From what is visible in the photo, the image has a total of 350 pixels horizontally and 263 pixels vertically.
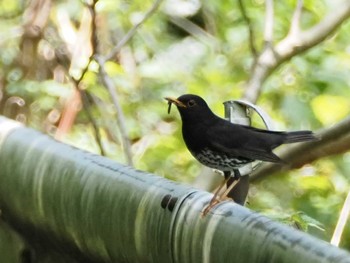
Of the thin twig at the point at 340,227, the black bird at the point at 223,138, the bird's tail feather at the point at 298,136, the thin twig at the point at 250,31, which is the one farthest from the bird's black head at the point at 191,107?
the thin twig at the point at 250,31

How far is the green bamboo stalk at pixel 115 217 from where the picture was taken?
3.63 ft

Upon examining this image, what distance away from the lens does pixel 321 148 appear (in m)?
2.34

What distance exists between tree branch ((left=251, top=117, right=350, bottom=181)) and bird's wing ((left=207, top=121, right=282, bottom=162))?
23 centimetres

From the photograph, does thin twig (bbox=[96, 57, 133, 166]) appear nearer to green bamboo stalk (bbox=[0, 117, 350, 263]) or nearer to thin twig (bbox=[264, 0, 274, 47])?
thin twig (bbox=[264, 0, 274, 47])

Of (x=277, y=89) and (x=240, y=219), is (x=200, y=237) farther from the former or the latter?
(x=277, y=89)

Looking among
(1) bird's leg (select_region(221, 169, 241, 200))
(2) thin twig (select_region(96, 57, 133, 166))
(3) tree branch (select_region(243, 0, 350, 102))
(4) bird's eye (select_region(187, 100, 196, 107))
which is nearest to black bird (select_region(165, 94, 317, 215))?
(4) bird's eye (select_region(187, 100, 196, 107))

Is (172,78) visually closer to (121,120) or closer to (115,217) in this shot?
(121,120)

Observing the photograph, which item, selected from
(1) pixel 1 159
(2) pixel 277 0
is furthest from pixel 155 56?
(1) pixel 1 159

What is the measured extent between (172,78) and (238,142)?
6.85 feet

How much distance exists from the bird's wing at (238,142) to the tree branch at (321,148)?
0.23m

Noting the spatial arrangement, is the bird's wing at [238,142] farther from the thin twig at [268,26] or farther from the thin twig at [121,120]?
the thin twig at [268,26]

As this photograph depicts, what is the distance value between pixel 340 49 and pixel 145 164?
2.95ft

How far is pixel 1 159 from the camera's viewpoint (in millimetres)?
1808

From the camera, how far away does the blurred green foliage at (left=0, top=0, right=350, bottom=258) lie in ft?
9.59
